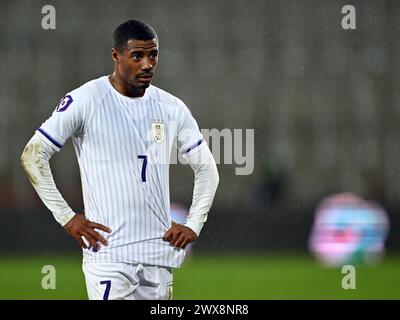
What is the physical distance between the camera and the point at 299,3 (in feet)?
64.3

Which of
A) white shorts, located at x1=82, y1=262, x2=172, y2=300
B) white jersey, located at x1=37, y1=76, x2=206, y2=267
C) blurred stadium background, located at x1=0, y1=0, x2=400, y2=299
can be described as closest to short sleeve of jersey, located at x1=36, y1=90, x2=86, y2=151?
white jersey, located at x1=37, y1=76, x2=206, y2=267

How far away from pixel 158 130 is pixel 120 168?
33 cm

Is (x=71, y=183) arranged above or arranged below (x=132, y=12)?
below

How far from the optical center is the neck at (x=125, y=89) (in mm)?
6160

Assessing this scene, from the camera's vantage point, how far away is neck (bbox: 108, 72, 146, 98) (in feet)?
20.2

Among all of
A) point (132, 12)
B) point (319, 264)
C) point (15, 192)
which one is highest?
point (132, 12)

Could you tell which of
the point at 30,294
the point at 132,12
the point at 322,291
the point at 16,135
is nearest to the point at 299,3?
the point at 132,12

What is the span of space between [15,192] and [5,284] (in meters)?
3.52

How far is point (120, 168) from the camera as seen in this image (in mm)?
6039

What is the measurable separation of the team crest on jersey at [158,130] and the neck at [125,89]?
0.20 meters

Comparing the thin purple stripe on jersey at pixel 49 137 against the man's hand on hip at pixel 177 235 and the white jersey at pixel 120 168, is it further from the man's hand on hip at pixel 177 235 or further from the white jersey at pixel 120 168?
the man's hand on hip at pixel 177 235

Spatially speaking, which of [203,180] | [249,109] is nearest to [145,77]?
[203,180]

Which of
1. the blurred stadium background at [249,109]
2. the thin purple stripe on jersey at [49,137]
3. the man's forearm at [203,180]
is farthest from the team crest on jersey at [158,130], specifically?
the blurred stadium background at [249,109]
